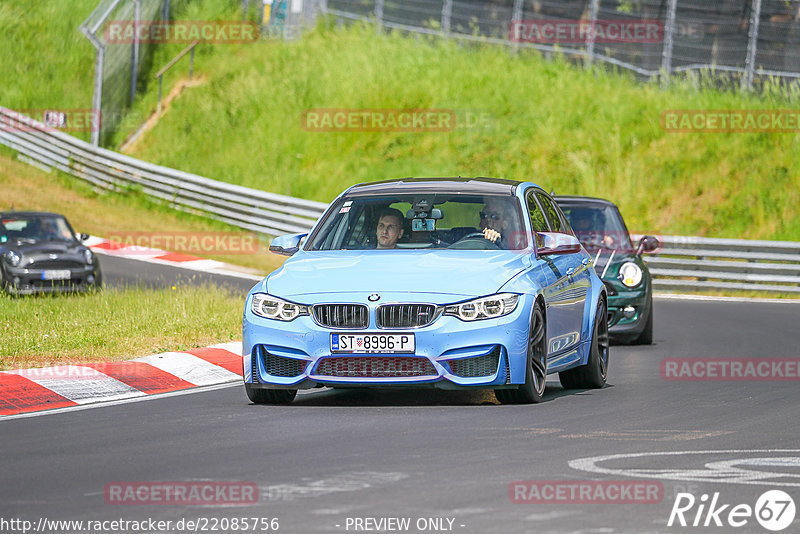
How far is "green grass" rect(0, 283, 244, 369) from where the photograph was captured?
1302 centimetres

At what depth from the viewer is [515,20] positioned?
Result: 1373 inches

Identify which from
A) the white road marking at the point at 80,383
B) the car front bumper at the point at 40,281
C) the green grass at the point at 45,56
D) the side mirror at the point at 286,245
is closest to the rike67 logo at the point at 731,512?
the side mirror at the point at 286,245

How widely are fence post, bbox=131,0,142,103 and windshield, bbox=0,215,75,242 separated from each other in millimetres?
16621

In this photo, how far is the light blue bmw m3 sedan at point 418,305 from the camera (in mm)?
9523

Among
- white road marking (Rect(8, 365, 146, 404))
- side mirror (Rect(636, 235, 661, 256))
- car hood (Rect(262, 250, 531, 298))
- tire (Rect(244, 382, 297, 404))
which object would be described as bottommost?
white road marking (Rect(8, 365, 146, 404))

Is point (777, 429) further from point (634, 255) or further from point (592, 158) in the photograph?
point (592, 158)

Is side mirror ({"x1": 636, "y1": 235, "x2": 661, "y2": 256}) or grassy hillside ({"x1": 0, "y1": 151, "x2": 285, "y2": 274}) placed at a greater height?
side mirror ({"x1": 636, "y1": 235, "x2": 661, "y2": 256})

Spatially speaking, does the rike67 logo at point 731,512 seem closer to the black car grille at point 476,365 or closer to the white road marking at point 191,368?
the black car grille at point 476,365

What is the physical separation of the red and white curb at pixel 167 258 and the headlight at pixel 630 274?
10.6 metres

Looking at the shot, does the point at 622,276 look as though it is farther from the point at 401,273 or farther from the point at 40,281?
the point at 40,281

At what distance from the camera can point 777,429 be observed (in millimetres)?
9031

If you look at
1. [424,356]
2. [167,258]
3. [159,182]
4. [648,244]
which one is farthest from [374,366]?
[159,182]

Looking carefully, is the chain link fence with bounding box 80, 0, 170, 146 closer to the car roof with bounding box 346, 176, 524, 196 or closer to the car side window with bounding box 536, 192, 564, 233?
the car side window with bounding box 536, 192, 564, 233

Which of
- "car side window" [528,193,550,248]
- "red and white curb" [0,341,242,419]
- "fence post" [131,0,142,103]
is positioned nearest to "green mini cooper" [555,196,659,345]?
"car side window" [528,193,550,248]
